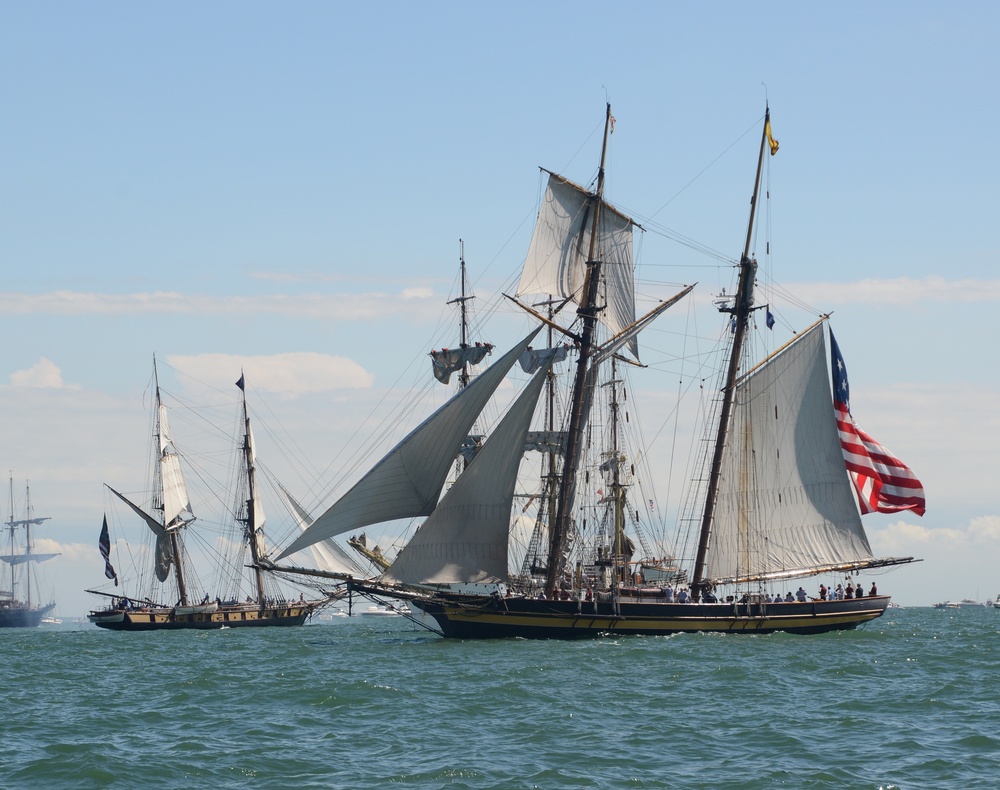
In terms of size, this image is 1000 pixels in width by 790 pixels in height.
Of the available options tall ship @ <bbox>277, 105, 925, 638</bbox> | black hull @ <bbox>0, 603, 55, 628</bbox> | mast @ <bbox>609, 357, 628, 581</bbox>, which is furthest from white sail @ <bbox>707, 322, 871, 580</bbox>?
black hull @ <bbox>0, 603, 55, 628</bbox>

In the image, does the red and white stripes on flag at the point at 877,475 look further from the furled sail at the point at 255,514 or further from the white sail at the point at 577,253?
the furled sail at the point at 255,514

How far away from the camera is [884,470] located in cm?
6391

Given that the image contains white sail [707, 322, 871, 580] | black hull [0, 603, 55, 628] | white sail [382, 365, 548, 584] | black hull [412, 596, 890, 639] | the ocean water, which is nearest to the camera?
the ocean water

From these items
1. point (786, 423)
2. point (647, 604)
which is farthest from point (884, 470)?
point (647, 604)

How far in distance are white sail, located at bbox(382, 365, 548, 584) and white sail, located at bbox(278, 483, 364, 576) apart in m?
33.6

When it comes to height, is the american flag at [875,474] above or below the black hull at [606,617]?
above

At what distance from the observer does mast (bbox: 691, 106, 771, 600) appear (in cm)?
6531

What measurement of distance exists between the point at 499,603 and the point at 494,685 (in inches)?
737

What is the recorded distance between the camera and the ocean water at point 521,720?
27.3 metres

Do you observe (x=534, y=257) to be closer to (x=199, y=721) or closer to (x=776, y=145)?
(x=776, y=145)

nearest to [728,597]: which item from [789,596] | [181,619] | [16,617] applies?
[789,596]

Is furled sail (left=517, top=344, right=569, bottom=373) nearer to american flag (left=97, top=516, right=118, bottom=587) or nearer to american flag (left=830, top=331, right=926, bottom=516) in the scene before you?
american flag (left=830, top=331, right=926, bottom=516)

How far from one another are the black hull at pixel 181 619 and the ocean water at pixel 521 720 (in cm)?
5133

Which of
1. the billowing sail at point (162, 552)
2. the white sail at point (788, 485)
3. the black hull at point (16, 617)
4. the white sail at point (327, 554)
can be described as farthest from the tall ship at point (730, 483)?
the black hull at point (16, 617)
